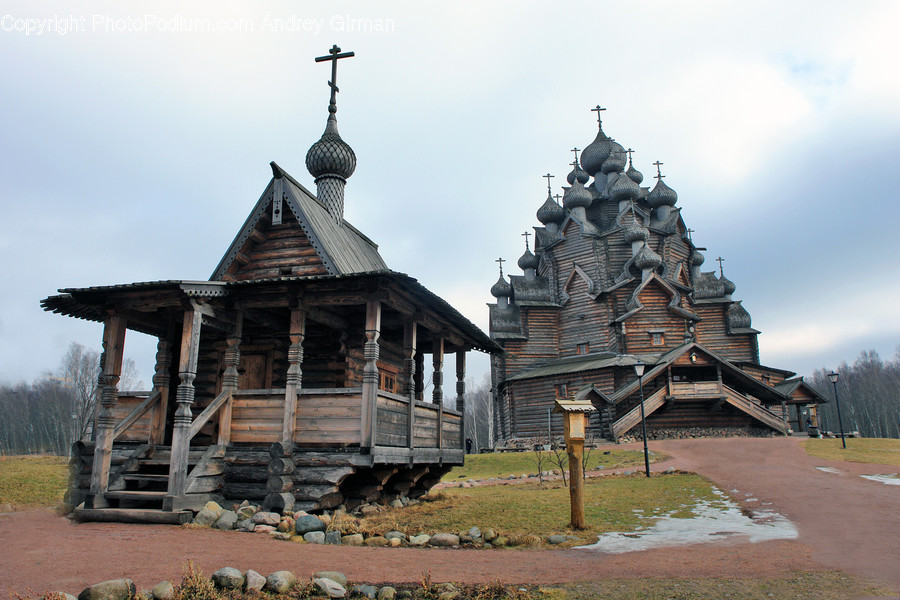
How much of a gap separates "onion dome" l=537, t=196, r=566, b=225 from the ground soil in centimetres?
3630

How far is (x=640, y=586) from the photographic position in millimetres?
5633

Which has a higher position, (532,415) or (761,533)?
(532,415)

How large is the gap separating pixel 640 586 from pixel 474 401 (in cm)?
8713

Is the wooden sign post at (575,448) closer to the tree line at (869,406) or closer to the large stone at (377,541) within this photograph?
the large stone at (377,541)

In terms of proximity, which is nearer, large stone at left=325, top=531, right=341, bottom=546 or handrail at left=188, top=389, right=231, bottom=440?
large stone at left=325, top=531, right=341, bottom=546

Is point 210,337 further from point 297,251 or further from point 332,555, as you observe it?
point 332,555

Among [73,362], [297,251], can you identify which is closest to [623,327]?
[297,251]

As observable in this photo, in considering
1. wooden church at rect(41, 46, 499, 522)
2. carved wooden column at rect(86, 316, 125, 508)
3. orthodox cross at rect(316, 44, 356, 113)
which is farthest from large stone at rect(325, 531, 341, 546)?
orthodox cross at rect(316, 44, 356, 113)

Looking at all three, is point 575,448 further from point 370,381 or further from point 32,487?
point 32,487

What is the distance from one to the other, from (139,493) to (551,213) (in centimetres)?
3875

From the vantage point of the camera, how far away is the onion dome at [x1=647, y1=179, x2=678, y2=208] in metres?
44.8

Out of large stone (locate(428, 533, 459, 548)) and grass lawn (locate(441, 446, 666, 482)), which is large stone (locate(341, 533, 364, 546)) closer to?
large stone (locate(428, 533, 459, 548))

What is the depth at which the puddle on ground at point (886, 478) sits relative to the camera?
1452 cm

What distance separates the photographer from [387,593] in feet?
17.6
